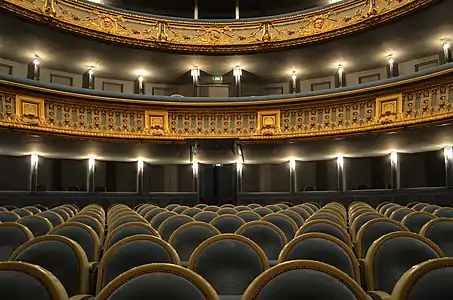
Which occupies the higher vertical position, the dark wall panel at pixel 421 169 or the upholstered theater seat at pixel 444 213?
the dark wall panel at pixel 421 169

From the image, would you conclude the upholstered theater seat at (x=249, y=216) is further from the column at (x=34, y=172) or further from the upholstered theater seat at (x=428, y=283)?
the column at (x=34, y=172)

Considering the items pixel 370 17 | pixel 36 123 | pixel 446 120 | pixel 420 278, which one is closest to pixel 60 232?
pixel 420 278

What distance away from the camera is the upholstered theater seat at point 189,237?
15.7 feet

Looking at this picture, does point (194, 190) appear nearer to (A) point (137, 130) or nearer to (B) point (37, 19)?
(A) point (137, 130)

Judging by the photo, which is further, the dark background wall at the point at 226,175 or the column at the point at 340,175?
the column at the point at 340,175

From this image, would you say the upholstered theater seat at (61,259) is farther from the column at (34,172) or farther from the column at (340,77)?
the column at (340,77)

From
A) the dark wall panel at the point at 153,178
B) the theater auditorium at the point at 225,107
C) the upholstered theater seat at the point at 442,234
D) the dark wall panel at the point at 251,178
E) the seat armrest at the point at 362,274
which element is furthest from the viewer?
the dark wall panel at the point at 251,178

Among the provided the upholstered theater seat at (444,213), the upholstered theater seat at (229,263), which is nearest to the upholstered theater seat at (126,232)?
the upholstered theater seat at (229,263)

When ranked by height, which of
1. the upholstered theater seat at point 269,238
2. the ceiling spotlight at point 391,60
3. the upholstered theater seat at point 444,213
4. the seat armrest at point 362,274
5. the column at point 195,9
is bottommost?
the seat armrest at point 362,274

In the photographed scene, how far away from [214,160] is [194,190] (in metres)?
1.42

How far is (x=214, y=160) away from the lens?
689 inches

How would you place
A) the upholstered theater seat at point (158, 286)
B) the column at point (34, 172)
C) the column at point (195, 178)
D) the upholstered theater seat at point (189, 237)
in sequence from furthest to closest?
the column at point (195, 178) → the column at point (34, 172) → the upholstered theater seat at point (189, 237) → the upholstered theater seat at point (158, 286)

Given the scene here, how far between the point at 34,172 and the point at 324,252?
14.3m

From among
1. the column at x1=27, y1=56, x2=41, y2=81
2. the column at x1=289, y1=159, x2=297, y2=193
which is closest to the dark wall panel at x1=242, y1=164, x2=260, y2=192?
the column at x1=289, y1=159, x2=297, y2=193
